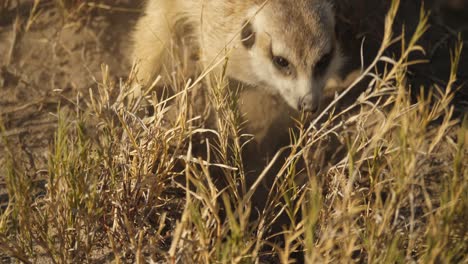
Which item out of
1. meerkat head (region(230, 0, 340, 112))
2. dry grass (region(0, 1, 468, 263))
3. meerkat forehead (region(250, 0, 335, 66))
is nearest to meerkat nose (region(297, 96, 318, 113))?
meerkat head (region(230, 0, 340, 112))

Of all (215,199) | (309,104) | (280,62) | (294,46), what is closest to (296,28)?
(294,46)

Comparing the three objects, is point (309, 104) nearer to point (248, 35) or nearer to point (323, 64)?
point (323, 64)

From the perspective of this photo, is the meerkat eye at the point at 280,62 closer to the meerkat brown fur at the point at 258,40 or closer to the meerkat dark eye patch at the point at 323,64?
the meerkat brown fur at the point at 258,40

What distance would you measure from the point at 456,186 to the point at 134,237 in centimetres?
108

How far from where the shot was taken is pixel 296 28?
281 cm

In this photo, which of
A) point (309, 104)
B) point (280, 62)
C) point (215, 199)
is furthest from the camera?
point (280, 62)

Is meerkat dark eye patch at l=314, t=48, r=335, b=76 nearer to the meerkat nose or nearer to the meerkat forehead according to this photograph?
the meerkat forehead

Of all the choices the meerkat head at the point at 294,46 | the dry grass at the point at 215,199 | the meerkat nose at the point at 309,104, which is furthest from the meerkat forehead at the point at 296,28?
the dry grass at the point at 215,199

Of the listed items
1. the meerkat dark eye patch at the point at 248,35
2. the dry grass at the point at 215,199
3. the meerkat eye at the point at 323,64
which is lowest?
the dry grass at the point at 215,199

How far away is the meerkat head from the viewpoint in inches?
111

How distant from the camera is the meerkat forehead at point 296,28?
2811mm

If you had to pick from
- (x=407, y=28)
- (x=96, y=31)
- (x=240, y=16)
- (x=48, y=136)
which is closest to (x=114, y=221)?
(x=48, y=136)

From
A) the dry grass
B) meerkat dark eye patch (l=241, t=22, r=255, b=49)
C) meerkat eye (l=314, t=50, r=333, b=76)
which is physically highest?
meerkat dark eye patch (l=241, t=22, r=255, b=49)

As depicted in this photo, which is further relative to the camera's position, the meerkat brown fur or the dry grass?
the meerkat brown fur
